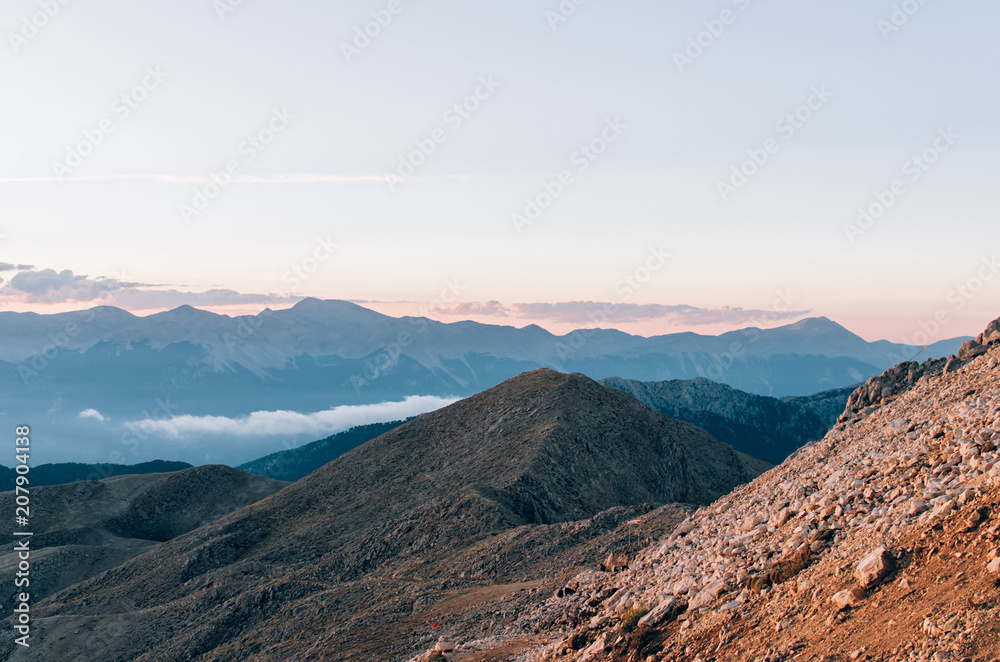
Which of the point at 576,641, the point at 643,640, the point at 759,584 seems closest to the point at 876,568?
the point at 759,584

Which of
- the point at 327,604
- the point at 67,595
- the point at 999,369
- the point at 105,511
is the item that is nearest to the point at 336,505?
the point at 67,595

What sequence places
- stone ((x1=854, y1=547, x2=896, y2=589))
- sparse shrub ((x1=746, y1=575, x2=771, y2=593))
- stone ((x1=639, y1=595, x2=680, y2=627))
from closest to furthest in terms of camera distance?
stone ((x1=854, y1=547, x2=896, y2=589)) < sparse shrub ((x1=746, y1=575, x2=771, y2=593)) < stone ((x1=639, y1=595, x2=680, y2=627))

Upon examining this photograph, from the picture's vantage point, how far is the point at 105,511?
116m

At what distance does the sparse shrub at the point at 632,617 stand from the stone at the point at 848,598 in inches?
268

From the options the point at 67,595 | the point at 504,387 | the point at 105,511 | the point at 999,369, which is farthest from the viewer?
the point at 105,511

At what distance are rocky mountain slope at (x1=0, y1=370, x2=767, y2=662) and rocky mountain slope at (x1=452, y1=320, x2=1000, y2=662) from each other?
12364 millimetres

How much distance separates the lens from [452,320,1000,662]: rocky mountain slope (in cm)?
1686

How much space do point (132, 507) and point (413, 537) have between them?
69485 millimetres

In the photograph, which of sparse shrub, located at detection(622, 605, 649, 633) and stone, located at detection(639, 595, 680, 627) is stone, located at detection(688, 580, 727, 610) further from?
sparse shrub, located at detection(622, 605, 649, 633)

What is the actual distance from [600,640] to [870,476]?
986cm

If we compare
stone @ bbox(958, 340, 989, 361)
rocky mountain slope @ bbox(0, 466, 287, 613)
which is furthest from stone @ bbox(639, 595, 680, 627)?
rocky mountain slope @ bbox(0, 466, 287, 613)

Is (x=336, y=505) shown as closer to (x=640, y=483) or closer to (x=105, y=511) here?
(x=640, y=483)

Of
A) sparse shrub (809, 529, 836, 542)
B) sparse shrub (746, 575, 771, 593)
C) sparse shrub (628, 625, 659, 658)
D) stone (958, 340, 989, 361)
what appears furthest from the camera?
stone (958, 340, 989, 361)

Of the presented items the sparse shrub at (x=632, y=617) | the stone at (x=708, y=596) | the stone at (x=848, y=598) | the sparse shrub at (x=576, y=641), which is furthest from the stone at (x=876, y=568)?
the sparse shrub at (x=576, y=641)
